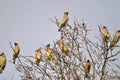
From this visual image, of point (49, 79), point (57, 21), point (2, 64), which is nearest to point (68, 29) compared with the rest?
point (57, 21)

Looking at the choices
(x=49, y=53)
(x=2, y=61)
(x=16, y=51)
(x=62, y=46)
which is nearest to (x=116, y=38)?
(x=62, y=46)

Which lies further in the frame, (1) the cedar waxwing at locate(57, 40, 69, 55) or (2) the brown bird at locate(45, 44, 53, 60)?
(2) the brown bird at locate(45, 44, 53, 60)

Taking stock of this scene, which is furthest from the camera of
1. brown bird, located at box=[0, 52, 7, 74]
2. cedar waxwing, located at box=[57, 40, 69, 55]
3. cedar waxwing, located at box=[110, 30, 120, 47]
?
brown bird, located at box=[0, 52, 7, 74]

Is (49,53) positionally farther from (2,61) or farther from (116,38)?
(116,38)

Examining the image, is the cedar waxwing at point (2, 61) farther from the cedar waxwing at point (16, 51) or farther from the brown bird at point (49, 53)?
the brown bird at point (49, 53)

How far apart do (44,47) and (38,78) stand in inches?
36.4

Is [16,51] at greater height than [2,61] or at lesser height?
greater

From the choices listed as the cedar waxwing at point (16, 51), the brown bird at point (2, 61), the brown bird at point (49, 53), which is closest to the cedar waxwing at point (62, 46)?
the brown bird at point (49, 53)

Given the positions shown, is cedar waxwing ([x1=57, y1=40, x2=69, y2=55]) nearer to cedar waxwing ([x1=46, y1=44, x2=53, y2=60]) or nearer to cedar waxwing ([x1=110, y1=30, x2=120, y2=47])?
cedar waxwing ([x1=46, y1=44, x2=53, y2=60])

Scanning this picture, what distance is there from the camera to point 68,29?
7285 mm

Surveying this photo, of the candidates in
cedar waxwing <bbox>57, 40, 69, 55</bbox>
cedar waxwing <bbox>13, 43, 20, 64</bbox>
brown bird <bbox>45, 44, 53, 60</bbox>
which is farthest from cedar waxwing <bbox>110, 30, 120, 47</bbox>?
cedar waxwing <bbox>13, 43, 20, 64</bbox>

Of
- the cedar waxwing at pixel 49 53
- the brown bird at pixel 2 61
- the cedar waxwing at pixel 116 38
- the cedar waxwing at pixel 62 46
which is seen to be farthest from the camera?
the brown bird at pixel 2 61

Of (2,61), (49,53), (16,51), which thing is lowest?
(2,61)

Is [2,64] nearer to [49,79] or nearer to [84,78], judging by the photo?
[49,79]
